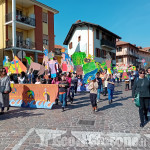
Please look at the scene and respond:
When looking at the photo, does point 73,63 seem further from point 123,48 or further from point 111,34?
point 123,48

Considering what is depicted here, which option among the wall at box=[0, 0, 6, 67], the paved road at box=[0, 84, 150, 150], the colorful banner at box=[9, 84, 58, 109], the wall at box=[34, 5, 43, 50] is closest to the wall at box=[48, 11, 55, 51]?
the wall at box=[34, 5, 43, 50]

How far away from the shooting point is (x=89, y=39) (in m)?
28.2

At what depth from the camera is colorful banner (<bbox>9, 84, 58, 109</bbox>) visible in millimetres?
7012

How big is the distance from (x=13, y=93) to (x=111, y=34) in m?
29.7

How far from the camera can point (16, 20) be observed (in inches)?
692

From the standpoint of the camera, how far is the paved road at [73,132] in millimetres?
3583

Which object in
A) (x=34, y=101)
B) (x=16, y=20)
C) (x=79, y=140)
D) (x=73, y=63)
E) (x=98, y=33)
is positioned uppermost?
(x=98, y=33)

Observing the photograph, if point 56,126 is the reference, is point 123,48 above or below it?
above

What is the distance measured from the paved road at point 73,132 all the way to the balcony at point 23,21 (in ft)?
47.8

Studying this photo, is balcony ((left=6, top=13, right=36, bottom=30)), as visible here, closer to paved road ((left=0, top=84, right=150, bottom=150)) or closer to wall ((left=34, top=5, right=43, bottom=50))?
wall ((left=34, top=5, right=43, bottom=50))

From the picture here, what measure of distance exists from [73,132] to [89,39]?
83.2 ft

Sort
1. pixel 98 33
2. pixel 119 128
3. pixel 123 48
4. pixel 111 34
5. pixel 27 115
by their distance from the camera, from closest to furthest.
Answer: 1. pixel 119 128
2. pixel 27 115
3. pixel 98 33
4. pixel 111 34
5. pixel 123 48

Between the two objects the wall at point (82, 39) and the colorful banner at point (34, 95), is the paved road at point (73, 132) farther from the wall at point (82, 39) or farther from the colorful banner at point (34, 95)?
the wall at point (82, 39)

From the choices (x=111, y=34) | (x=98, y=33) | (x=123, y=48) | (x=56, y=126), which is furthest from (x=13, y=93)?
(x=123, y=48)
